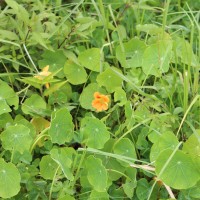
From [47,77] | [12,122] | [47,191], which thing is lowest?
[47,191]

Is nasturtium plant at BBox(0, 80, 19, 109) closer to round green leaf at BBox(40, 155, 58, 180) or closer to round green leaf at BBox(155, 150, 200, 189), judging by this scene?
round green leaf at BBox(40, 155, 58, 180)

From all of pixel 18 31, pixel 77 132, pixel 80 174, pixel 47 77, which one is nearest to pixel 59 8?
pixel 18 31

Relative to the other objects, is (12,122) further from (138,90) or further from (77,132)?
(138,90)

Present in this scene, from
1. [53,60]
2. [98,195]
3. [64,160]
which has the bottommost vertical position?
[98,195]

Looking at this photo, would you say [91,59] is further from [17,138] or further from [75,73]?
[17,138]

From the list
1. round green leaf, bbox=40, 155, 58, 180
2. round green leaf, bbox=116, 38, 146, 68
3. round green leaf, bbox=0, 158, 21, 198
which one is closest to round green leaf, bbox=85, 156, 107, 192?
round green leaf, bbox=40, 155, 58, 180

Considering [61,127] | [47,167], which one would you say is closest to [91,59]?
[61,127]
